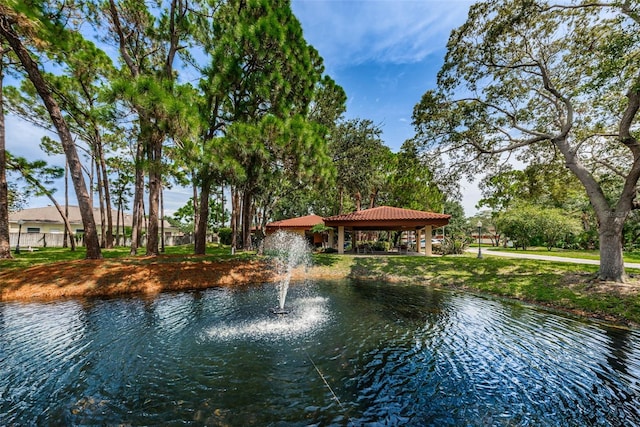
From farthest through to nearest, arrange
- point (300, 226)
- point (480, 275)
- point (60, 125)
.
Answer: point (300, 226) < point (480, 275) < point (60, 125)

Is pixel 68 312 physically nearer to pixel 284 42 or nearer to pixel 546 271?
pixel 284 42

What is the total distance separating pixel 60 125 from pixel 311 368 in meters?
13.0

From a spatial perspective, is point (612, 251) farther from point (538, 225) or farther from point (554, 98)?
point (538, 225)

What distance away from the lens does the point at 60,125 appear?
9836 mm

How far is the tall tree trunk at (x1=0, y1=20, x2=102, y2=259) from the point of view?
28.4ft

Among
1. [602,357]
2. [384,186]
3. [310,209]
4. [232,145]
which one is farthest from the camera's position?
[310,209]

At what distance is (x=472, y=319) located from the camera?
6.73 metres

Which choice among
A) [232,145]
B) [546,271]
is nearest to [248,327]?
[232,145]

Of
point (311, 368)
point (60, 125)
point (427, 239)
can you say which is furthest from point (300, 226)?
point (311, 368)

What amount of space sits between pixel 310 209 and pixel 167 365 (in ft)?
125

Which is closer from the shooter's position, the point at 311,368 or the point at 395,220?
the point at 311,368

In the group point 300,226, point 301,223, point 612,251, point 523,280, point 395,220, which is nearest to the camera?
point 612,251

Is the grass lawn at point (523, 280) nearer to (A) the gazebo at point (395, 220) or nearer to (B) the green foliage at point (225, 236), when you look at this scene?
(A) the gazebo at point (395, 220)

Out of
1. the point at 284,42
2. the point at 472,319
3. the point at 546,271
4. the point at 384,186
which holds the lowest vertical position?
the point at 472,319
